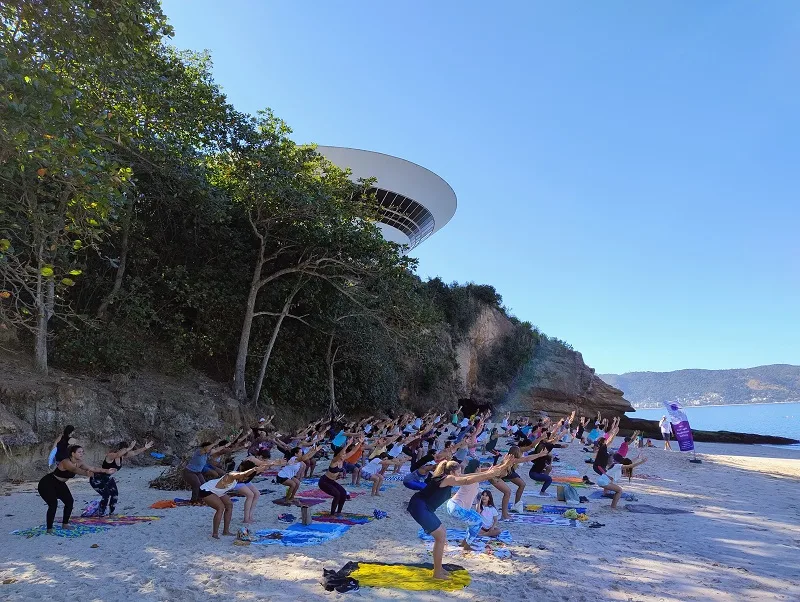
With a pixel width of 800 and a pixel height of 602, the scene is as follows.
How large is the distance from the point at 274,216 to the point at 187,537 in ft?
42.9

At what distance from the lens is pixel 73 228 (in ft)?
26.5

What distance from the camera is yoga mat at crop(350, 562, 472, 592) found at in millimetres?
5543

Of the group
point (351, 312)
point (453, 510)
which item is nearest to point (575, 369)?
point (351, 312)

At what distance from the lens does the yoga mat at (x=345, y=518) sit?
8.79m

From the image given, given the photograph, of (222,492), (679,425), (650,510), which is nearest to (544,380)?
(679,425)

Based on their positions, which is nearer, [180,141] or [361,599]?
[361,599]

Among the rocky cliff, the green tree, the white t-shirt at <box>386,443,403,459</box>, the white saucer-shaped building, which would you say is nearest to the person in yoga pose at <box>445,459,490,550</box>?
the green tree

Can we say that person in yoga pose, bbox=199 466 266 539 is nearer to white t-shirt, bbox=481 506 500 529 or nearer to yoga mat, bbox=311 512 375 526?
yoga mat, bbox=311 512 375 526

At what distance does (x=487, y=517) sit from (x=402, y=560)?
1603mm

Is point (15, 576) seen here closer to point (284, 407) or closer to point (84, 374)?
point (84, 374)

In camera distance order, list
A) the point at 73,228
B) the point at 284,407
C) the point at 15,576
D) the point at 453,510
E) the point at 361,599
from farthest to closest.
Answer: the point at 284,407
the point at 73,228
the point at 453,510
the point at 15,576
the point at 361,599

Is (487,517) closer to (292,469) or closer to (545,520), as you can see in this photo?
(545,520)

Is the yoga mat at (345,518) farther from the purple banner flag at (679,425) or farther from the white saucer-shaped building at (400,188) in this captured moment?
the white saucer-shaped building at (400,188)

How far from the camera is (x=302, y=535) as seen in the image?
771 cm
